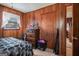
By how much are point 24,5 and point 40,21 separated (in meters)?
0.36

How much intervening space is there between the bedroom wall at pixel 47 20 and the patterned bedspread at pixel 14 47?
0.29 meters

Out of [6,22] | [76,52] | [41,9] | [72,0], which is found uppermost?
[72,0]

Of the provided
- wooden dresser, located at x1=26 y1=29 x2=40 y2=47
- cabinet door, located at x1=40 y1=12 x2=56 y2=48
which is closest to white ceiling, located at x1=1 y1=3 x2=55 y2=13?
cabinet door, located at x1=40 y1=12 x2=56 y2=48

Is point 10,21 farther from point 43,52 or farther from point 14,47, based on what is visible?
point 43,52

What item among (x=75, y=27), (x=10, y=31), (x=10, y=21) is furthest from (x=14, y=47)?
(x=75, y=27)

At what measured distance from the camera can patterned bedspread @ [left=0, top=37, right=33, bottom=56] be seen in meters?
1.78

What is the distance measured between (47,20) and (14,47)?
65 cm

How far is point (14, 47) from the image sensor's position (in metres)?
1.79

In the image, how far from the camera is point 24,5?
188 centimetres

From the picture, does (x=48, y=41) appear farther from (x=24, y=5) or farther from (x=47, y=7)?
(x=24, y=5)

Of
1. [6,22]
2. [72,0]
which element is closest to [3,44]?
[6,22]

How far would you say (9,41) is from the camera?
1.83 meters

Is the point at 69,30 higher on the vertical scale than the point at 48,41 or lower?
higher

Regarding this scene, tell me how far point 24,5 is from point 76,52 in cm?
111
